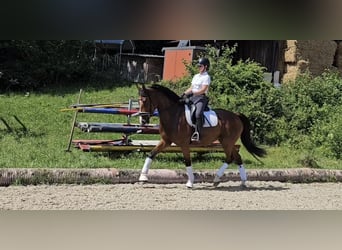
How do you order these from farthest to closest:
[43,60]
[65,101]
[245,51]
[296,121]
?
1. [43,60]
2. [245,51]
3. [65,101]
4. [296,121]

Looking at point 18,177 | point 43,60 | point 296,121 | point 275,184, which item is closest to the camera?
point 18,177

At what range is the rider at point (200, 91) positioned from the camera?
5607mm

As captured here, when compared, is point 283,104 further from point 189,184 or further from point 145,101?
point 145,101

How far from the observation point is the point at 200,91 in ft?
18.7

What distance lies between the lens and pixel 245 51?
13.7 metres

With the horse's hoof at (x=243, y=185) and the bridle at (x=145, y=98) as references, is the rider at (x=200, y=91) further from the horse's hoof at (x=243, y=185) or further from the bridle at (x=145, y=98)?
the horse's hoof at (x=243, y=185)

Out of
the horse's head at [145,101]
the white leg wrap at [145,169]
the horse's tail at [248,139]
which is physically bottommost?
the white leg wrap at [145,169]

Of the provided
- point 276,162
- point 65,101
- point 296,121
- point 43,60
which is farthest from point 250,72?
point 43,60

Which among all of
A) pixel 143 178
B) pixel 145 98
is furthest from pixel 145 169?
pixel 145 98

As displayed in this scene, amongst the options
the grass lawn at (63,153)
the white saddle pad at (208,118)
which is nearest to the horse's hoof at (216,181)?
the white saddle pad at (208,118)

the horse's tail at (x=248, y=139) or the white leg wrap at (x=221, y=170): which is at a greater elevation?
the horse's tail at (x=248, y=139)

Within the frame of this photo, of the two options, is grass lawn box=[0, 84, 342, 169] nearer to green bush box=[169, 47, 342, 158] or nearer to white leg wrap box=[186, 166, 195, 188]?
green bush box=[169, 47, 342, 158]
